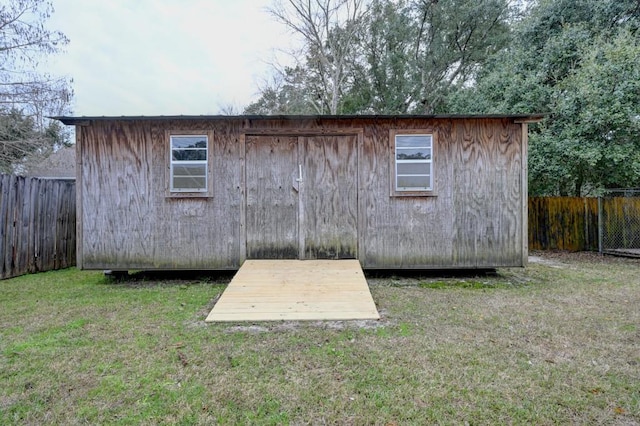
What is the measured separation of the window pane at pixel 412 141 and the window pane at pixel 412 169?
1.06 feet

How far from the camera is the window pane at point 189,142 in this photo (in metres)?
6.04

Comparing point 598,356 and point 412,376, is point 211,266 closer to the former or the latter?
point 412,376

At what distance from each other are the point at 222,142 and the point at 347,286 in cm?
323

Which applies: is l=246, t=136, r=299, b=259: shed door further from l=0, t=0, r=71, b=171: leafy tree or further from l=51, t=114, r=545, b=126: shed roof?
l=0, t=0, r=71, b=171: leafy tree

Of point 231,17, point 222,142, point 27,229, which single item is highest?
point 231,17

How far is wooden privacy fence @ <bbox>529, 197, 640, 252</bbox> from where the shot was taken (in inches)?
372

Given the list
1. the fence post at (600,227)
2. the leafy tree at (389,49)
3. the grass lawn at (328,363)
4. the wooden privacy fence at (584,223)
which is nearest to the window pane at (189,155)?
the grass lawn at (328,363)

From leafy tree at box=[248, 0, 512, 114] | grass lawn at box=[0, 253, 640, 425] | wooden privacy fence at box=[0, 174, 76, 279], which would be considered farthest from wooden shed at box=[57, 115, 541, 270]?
leafy tree at box=[248, 0, 512, 114]

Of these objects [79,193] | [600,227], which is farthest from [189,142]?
[600,227]

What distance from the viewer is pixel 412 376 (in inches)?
107

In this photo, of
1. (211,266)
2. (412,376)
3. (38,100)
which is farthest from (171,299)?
(38,100)

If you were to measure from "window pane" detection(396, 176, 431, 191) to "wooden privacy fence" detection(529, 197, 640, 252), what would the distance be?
601 centimetres

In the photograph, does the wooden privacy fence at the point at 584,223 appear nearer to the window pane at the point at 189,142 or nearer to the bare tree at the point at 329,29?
the window pane at the point at 189,142

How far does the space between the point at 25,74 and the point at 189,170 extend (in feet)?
20.0
